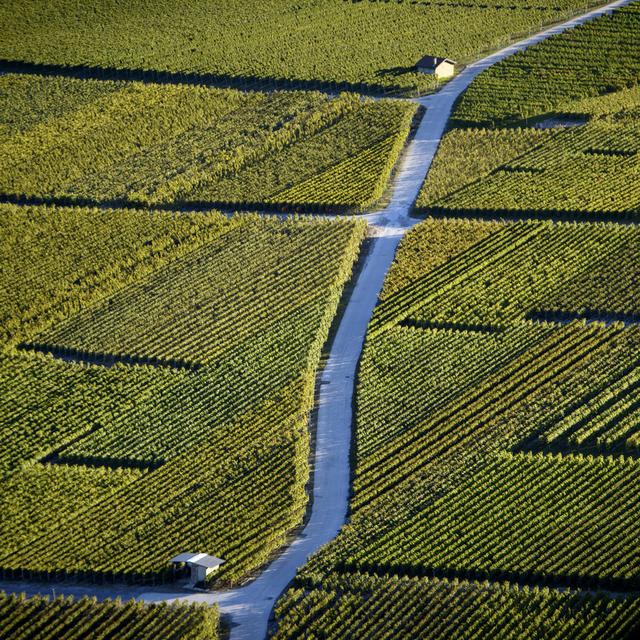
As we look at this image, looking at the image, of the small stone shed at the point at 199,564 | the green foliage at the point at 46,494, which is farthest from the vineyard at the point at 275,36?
the small stone shed at the point at 199,564

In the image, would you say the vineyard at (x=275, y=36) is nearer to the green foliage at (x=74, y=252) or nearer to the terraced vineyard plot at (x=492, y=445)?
the green foliage at (x=74, y=252)

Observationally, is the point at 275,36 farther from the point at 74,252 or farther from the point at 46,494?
the point at 46,494

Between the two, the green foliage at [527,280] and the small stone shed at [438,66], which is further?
the small stone shed at [438,66]

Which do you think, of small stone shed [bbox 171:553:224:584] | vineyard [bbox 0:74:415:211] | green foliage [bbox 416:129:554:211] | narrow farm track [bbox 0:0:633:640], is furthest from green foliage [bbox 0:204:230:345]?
small stone shed [bbox 171:553:224:584]

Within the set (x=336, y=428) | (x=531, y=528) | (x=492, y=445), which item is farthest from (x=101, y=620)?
(x=492, y=445)

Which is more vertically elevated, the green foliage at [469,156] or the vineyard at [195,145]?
the vineyard at [195,145]

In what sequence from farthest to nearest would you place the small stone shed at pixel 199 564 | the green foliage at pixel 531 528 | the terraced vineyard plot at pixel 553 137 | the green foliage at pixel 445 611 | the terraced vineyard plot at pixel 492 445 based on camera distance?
the terraced vineyard plot at pixel 553 137
the small stone shed at pixel 199 564
the green foliage at pixel 531 528
the terraced vineyard plot at pixel 492 445
the green foliage at pixel 445 611
